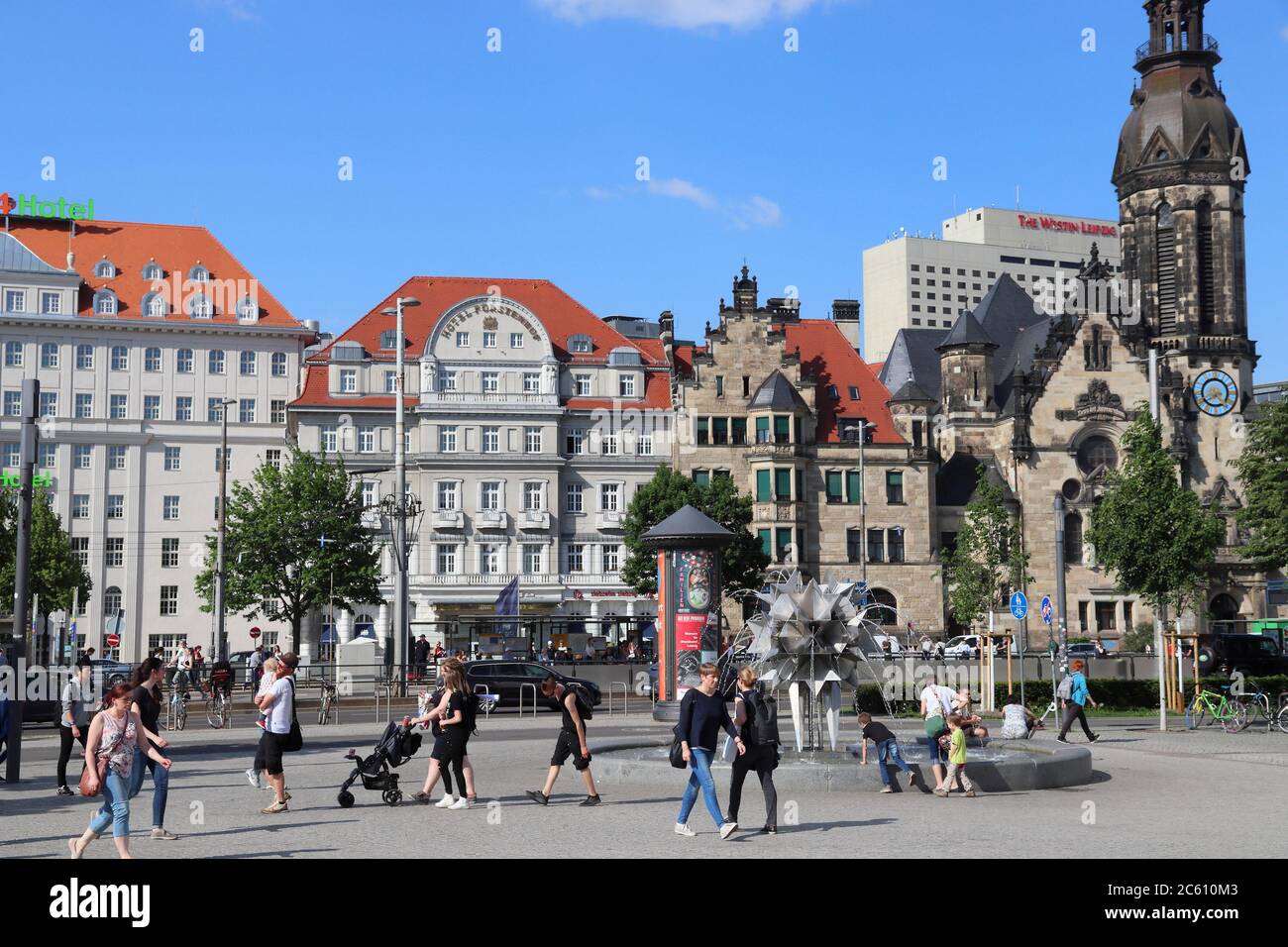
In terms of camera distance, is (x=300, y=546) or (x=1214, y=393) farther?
(x=1214, y=393)

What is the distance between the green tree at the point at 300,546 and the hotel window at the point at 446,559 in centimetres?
1072

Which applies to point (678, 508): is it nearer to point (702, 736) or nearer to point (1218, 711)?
point (1218, 711)

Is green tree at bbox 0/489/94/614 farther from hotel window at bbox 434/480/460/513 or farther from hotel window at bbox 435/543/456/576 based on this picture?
hotel window at bbox 434/480/460/513

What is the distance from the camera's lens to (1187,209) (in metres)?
89.2

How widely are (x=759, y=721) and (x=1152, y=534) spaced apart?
41.7m

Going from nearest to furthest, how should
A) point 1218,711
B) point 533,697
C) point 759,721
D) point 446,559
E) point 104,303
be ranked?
point 759,721, point 1218,711, point 533,697, point 446,559, point 104,303

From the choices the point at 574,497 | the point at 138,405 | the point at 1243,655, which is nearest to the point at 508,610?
the point at 574,497

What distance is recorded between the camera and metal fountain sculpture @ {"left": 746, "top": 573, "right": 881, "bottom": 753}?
74.2 feet

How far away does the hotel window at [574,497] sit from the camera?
7825 centimetres

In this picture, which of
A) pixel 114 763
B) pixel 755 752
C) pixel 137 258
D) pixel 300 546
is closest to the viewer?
pixel 114 763

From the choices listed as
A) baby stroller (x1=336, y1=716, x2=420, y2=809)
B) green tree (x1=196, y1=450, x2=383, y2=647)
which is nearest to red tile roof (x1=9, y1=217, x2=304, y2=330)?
green tree (x1=196, y1=450, x2=383, y2=647)

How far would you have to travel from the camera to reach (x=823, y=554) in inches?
3105
